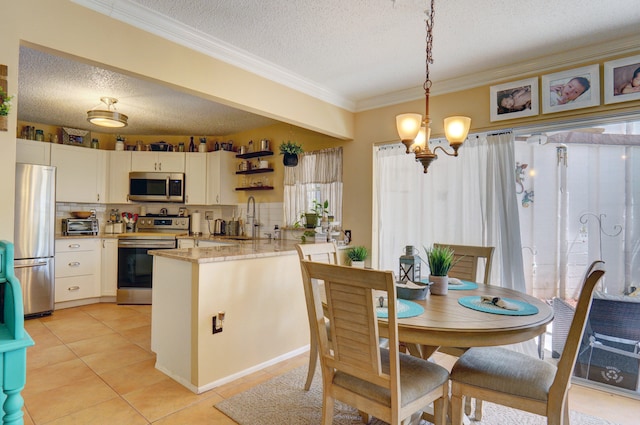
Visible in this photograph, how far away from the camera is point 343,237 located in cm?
402

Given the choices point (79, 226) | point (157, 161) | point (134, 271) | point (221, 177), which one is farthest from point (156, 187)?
point (134, 271)

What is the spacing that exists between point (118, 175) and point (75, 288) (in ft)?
5.41

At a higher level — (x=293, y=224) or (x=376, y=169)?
(x=376, y=169)

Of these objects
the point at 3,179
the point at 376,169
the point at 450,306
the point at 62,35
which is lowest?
the point at 450,306

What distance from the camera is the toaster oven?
466cm

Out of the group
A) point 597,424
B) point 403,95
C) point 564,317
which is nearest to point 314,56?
point 403,95

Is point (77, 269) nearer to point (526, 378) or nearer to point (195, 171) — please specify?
point (195, 171)

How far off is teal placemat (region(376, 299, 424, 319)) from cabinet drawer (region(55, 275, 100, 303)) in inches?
178

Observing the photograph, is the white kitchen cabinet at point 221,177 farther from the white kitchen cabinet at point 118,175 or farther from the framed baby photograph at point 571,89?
the framed baby photograph at point 571,89

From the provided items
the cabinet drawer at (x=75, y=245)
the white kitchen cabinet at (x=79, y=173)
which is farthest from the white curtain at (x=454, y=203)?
the white kitchen cabinet at (x=79, y=173)

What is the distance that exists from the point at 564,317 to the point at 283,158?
3.30m

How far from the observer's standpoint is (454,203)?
327 cm

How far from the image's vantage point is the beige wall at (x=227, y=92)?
1796 millimetres

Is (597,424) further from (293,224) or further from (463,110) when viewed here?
(293,224)
